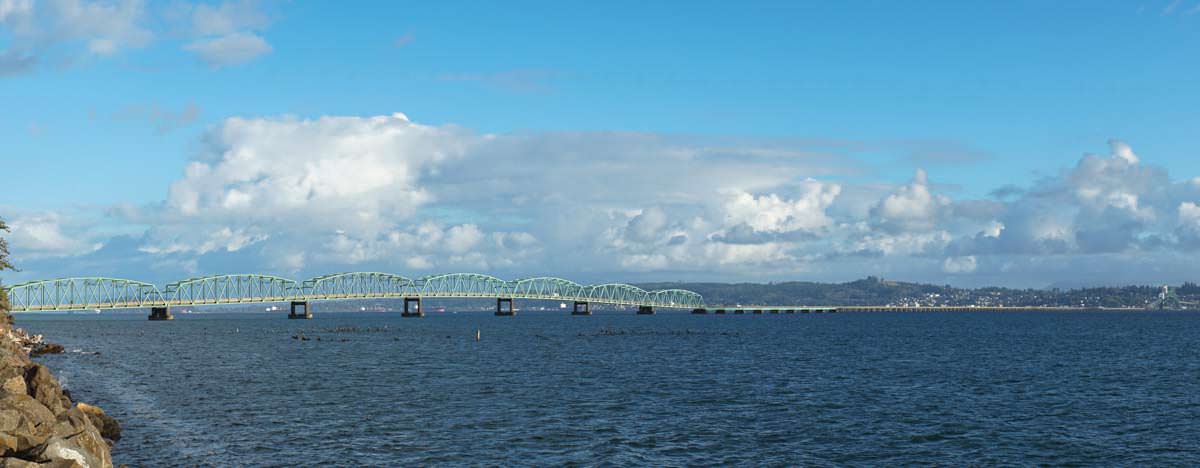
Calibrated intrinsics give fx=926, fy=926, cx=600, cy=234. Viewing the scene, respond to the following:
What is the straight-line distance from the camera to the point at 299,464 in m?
38.9

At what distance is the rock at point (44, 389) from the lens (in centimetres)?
4200

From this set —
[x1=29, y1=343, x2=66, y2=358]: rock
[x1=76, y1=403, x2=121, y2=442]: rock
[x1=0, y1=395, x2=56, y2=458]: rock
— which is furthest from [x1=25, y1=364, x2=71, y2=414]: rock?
[x1=29, y1=343, x2=66, y2=358]: rock

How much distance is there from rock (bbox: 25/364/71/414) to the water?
3.56 meters

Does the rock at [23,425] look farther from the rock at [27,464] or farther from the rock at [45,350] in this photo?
the rock at [45,350]

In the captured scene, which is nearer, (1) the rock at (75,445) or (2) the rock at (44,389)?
(1) the rock at (75,445)

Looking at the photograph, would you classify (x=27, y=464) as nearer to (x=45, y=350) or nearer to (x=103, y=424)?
(x=103, y=424)

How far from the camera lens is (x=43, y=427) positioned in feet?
112

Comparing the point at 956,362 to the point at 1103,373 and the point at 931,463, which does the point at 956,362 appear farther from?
the point at 931,463

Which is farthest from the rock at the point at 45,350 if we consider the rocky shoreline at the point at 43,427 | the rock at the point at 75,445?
the rock at the point at 75,445

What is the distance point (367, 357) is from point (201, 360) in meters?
16.9

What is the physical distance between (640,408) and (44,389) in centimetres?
Result: 3136

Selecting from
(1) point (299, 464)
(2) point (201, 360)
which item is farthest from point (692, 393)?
(2) point (201, 360)

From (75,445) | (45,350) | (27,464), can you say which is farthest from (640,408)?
(45,350)

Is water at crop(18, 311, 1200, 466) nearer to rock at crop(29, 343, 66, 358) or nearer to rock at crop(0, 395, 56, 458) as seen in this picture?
rock at crop(29, 343, 66, 358)
